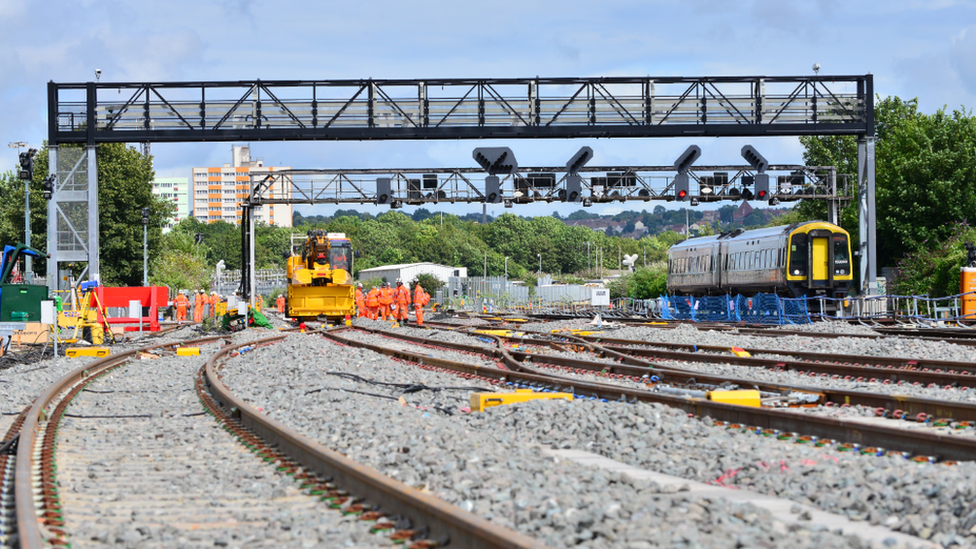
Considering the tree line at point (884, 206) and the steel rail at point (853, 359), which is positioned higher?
the tree line at point (884, 206)

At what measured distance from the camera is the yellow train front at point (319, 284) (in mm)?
34188

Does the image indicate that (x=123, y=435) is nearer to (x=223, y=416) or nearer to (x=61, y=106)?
(x=223, y=416)

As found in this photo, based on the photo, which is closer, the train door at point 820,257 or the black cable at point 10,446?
the black cable at point 10,446

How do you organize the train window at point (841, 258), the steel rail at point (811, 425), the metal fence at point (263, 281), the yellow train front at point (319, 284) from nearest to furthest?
the steel rail at point (811, 425) → the yellow train front at point (319, 284) → the train window at point (841, 258) → the metal fence at point (263, 281)

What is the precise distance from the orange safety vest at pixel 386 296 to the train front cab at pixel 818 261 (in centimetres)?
1480

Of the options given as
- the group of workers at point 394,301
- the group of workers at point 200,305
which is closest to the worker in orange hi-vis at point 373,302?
the group of workers at point 394,301

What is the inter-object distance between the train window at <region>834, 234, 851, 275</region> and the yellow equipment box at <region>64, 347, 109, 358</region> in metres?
26.2

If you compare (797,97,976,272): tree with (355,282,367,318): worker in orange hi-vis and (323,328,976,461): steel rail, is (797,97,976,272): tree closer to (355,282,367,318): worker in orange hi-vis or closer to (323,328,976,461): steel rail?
(355,282,367,318): worker in orange hi-vis

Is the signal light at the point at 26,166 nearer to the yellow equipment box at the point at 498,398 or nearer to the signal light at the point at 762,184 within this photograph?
the yellow equipment box at the point at 498,398

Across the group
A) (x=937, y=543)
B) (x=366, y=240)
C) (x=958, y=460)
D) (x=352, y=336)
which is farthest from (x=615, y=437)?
(x=366, y=240)

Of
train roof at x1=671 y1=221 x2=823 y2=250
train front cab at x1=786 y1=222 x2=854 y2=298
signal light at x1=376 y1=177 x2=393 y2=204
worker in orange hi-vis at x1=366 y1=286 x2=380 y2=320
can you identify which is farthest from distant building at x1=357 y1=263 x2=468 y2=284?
train front cab at x1=786 y1=222 x2=854 y2=298

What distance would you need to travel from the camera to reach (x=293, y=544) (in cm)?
499

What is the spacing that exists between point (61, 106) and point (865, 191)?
28878mm

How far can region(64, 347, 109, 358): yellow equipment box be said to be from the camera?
2023 cm
